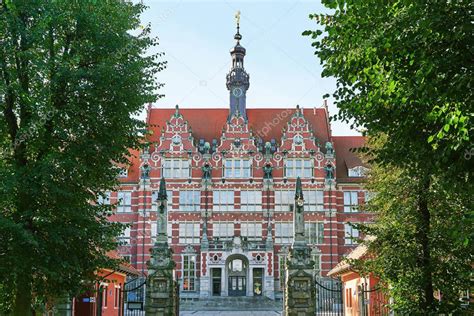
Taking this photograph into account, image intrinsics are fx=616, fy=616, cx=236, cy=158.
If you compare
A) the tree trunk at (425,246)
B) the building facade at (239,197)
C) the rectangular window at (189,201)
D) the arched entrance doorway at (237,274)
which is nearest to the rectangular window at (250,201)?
the building facade at (239,197)

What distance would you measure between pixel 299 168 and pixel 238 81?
9.18 meters

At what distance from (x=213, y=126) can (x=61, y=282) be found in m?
39.6

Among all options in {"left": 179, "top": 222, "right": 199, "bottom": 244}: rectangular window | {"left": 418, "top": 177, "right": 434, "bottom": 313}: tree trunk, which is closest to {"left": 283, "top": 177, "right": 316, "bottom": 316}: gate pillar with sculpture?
{"left": 418, "top": 177, "right": 434, "bottom": 313}: tree trunk

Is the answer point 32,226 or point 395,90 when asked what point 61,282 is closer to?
point 32,226

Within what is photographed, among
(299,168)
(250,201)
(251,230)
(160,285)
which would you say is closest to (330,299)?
(160,285)

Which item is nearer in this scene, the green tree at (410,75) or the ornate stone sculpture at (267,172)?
the green tree at (410,75)

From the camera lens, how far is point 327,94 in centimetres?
1236

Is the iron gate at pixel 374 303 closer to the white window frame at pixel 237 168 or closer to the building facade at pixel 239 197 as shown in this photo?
the building facade at pixel 239 197

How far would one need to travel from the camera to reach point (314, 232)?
160ft

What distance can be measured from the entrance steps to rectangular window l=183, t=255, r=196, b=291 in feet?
8.52

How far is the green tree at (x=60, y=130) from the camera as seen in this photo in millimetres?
13320

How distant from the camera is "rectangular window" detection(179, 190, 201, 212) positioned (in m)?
49.0

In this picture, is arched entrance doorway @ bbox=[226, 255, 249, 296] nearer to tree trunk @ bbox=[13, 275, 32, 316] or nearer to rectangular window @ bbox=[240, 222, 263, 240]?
rectangular window @ bbox=[240, 222, 263, 240]

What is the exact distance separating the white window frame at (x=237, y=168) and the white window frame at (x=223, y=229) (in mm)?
3786
